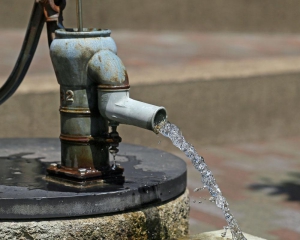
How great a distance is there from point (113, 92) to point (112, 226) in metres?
0.50

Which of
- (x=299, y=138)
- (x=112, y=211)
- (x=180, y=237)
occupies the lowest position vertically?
(x=299, y=138)

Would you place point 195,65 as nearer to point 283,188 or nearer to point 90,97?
point 283,188

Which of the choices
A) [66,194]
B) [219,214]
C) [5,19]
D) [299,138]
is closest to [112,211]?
[66,194]

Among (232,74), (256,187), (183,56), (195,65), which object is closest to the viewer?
(256,187)

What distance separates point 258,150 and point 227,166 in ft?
2.29

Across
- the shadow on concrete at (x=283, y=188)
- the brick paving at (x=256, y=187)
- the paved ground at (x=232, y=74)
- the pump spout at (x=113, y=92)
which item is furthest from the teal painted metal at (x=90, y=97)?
the shadow on concrete at (x=283, y=188)

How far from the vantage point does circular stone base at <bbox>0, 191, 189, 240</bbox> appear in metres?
2.76

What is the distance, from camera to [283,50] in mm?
8695

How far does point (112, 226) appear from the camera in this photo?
285 centimetres

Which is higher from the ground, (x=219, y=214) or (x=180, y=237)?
(x=180, y=237)

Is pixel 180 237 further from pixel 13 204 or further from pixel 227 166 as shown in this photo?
pixel 227 166

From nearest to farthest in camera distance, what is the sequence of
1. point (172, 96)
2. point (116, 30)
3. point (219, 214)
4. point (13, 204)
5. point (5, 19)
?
point (13, 204)
point (219, 214)
point (172, 96)
point (5, 19)
point (116, 30)

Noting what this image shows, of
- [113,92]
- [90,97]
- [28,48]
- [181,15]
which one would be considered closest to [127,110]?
[113,92]

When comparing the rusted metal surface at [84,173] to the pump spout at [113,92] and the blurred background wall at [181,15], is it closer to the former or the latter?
the pump spout at [113,92]
